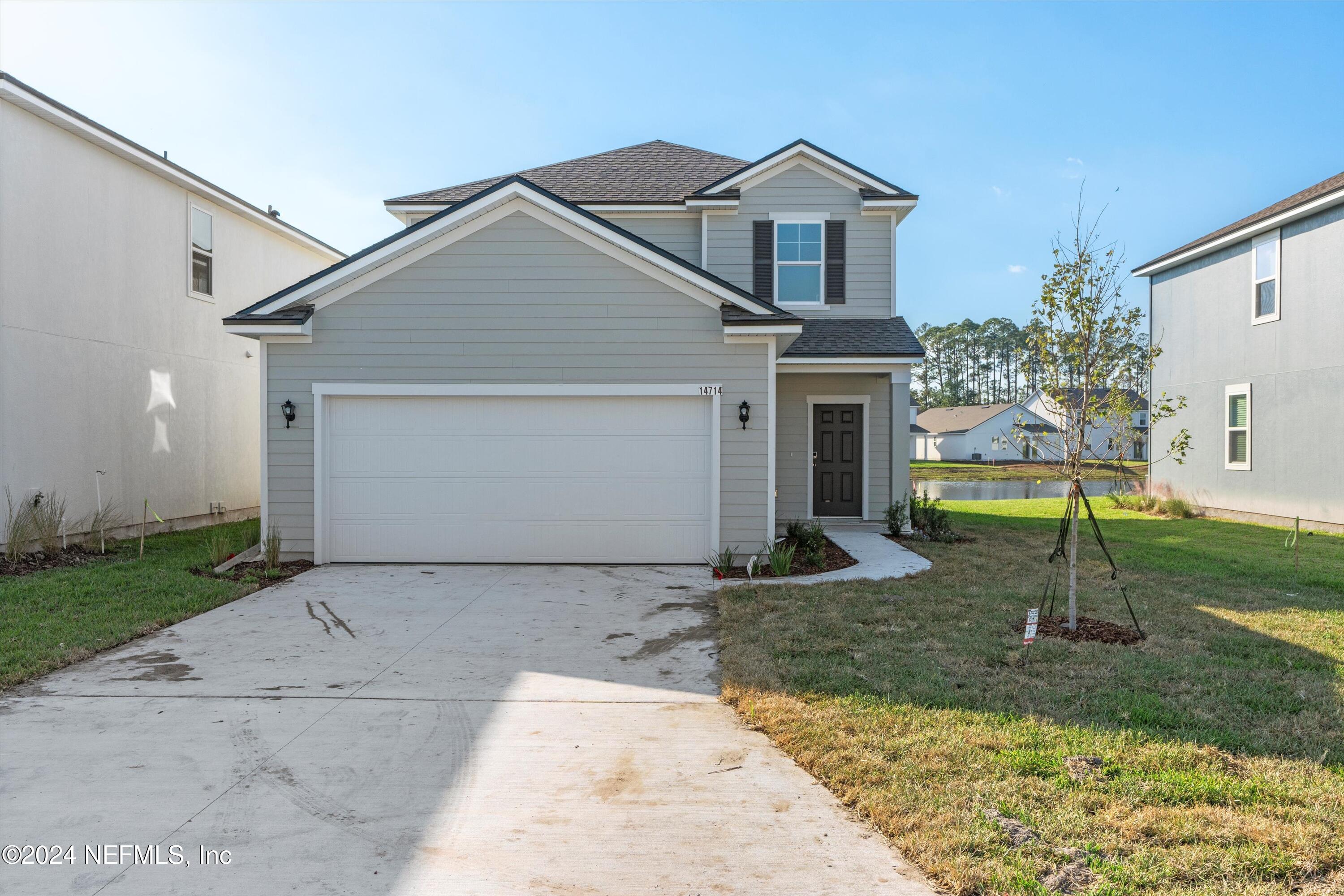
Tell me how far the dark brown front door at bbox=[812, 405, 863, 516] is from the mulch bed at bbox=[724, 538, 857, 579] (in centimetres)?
340

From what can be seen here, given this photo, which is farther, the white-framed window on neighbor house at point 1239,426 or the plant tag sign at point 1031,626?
the white-framed window on neighbor house at point 1239,426

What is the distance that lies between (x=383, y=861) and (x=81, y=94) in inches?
586

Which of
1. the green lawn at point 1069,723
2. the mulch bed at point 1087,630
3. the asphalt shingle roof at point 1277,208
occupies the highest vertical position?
the asphalt shingle roof at point 1277,208

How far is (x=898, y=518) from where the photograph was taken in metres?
12.8

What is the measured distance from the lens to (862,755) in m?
4.02

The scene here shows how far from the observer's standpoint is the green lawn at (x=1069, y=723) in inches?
124

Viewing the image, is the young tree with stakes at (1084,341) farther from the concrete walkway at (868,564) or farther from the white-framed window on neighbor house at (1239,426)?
the white-framed window on neighbor house at (1239,426)

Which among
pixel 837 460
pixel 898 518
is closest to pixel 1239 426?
pixel 898 518

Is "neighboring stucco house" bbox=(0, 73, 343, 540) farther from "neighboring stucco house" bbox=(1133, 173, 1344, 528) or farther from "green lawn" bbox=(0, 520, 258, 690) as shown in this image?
"neighboring stucco house" bbox=(1133, 173, 1344, 528)

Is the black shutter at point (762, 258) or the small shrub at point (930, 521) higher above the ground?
the black shutter at point (762, 258)

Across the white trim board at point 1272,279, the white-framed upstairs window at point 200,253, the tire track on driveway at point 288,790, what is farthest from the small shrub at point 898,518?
the white-framed upstairs window at point 200,253

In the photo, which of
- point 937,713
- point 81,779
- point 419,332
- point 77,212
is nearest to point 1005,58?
point 419,332

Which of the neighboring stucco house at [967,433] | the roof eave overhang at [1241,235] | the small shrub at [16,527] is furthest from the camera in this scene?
the neighboring stucco house at [967,433]

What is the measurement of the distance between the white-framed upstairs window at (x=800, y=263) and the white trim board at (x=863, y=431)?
163 cm
